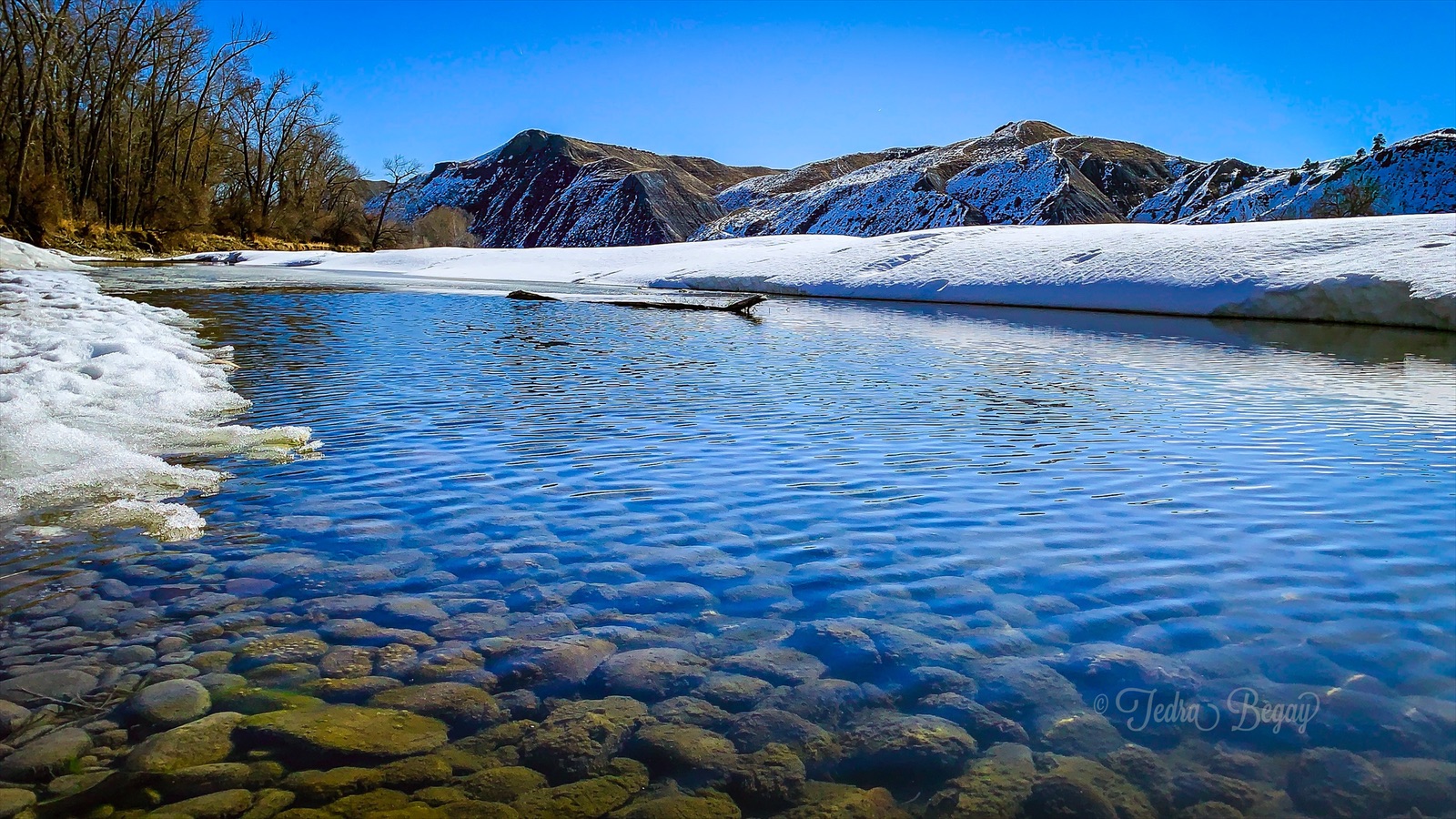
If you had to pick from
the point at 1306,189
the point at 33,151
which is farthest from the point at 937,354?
the point at 1306,189

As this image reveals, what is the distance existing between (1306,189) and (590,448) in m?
111

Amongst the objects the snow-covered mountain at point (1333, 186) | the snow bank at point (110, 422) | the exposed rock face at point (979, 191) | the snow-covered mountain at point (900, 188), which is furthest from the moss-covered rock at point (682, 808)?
the exposed rock face at point (979, 191)

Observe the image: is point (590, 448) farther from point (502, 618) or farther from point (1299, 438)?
point (1299, 438)

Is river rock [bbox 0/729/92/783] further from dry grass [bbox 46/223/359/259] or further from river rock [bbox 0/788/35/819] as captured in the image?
dry grass [bbox 46/223/359/259]

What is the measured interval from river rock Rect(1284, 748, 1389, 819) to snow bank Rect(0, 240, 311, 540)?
10.3 feet

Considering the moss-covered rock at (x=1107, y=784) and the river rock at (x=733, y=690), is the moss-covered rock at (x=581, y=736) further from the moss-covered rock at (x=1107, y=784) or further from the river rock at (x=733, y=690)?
the moss-covered rock at (x=1107, y=784)

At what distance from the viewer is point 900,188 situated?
127500 millimetres

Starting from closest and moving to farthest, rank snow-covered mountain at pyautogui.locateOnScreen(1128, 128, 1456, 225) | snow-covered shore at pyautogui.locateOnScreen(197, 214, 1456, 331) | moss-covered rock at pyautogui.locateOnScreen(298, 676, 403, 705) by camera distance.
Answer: moss-covered rock at pyautogui.locateOnScreen(298, 676, 403, 705) → snow-covered shore at pyautogui.locateOnScreen(197, 214, 1456, 331) → snow-covered mountain at pyautogui.locateOnScreen(1128, 128, 1456, 225)

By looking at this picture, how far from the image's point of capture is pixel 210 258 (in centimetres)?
3152

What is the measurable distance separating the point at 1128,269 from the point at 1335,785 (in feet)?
55.9

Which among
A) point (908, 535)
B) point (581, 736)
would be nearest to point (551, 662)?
point (581, 736)

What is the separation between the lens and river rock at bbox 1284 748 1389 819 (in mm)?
1693

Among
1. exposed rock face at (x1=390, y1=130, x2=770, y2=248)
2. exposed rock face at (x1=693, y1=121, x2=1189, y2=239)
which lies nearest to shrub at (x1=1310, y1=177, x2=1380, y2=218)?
exposed rock face at (x1=693, y1=121, x2=1189, y2=239)

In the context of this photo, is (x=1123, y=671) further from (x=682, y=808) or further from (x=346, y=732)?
(x=346, y=732)
